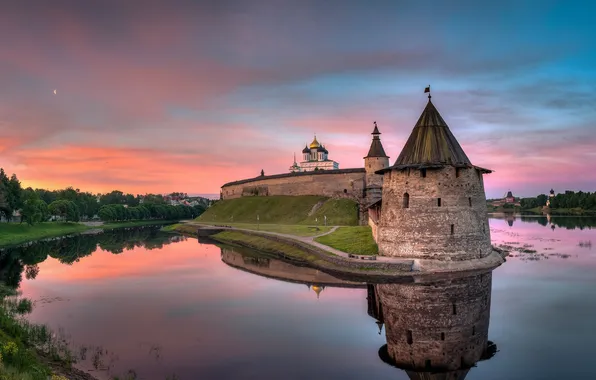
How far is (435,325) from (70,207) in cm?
8379

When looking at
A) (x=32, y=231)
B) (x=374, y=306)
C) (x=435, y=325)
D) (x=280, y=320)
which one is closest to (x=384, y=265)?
(x=374, y=306)

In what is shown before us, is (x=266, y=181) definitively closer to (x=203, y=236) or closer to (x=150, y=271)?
(x=203, y=236)

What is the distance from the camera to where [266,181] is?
8625cm

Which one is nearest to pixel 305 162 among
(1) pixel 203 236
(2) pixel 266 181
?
(2) pixel 266 181

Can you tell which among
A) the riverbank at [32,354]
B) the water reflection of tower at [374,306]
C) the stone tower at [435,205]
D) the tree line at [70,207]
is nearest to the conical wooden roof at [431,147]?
the stone tower at [435,205]

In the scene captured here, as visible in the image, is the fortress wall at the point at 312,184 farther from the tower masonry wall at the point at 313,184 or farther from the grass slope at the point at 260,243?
the grass slope at the point at 260,243

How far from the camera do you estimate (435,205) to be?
1057 inches

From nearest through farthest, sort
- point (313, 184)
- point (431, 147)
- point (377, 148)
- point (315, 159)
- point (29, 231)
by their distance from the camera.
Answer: point (431, 147) < point (377, 148) < point (29, 231) < point (313, 184) < point (315, 159)

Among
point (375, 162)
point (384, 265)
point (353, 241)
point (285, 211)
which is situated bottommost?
point (384, 265)

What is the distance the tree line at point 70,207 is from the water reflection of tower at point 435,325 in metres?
57.3

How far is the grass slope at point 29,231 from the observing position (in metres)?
54.4

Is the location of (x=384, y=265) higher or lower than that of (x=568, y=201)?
lower

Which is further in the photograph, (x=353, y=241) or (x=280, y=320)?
(x=353, y=241)

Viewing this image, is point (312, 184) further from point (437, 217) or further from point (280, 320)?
point (280, 320)
